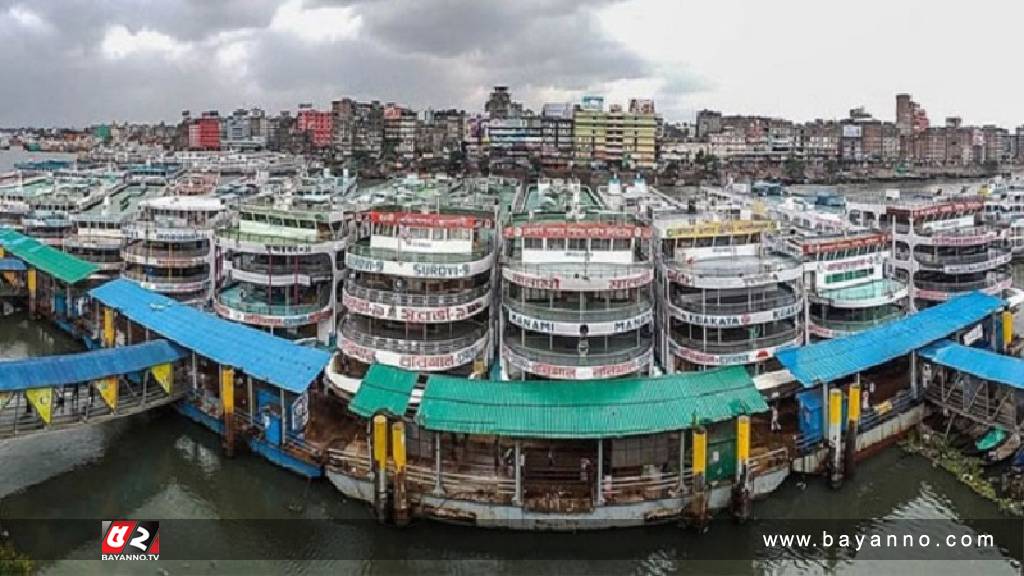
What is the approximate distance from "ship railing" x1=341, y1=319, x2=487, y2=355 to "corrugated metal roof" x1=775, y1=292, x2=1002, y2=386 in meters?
10.2

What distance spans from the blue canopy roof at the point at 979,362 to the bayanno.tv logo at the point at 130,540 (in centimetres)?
2530

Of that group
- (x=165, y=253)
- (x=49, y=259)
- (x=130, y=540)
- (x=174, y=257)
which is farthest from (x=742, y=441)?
(x=49, y=259)

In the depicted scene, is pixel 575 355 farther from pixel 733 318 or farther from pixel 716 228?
pixel 716 228

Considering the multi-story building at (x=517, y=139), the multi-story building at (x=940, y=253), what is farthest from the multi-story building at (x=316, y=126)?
the multi-story building at (x=940, y=253)

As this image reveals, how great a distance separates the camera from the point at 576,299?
1057 inches

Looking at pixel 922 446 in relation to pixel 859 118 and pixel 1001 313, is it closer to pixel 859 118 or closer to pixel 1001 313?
pixel 1001 313

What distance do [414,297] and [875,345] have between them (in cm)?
1583

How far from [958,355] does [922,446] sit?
335 cm

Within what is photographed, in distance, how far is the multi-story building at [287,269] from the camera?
33.1m

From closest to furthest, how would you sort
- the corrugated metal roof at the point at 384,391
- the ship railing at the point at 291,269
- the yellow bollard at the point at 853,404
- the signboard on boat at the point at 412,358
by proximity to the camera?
the corrugated metal roof at the point at 384,391
the yellow bollard at the point at 853,404
the signboard on boat at the point at 412,358
the ship railing at the point at 291,269

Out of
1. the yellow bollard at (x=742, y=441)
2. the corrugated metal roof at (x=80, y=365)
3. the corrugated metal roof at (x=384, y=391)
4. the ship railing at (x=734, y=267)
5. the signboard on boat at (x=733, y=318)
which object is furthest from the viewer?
the ship railing at (x=734, y=267)

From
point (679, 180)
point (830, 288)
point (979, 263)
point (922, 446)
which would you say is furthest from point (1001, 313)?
point (679, 180)

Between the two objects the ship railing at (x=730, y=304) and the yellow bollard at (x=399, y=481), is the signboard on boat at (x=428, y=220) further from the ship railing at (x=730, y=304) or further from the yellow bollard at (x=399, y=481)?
the yellow bollard at (x=399, y=481)

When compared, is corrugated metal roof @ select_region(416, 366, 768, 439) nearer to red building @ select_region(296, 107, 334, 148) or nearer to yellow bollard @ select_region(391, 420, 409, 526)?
yellow bollard @ select_region(391, 420, 409, 526)
